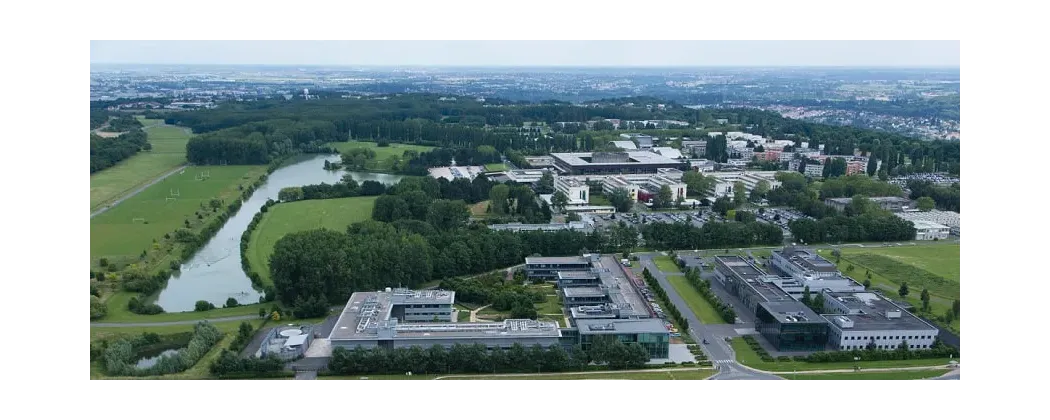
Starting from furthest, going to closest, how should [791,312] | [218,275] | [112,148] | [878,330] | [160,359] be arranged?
[112,148] → [218,275] → [791,312] → [878,330] → [160,359]

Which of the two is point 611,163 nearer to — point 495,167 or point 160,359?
point 495,167

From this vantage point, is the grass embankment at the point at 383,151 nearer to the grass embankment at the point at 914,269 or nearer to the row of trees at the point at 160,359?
the grass embankment at the point at 914,269

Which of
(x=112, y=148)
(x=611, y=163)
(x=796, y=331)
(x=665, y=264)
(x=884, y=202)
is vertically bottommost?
(x=796, y=331)

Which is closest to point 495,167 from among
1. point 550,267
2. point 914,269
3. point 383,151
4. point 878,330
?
point 383,151

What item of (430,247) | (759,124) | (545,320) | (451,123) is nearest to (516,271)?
(430,247)

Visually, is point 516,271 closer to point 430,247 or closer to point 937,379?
point 430,247

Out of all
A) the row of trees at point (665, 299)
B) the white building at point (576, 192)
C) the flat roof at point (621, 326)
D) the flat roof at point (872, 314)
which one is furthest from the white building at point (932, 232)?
the flat roof at point (621, 326)

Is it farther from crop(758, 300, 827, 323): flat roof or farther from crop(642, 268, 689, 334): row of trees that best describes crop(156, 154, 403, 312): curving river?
crop(758, 300, 827, 323): flat roof
